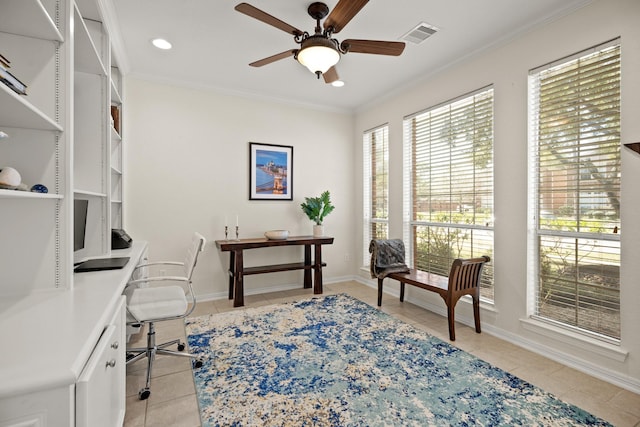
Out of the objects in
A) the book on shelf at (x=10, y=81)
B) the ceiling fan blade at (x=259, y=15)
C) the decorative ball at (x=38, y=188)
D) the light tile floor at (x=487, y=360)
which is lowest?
the light tile floor at (x=487, y=360)

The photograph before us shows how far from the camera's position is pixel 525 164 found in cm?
267

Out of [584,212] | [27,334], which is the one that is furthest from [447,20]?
[27,334]

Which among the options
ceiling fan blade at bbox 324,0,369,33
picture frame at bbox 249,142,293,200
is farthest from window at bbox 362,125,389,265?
ceiling fan blade at bbox 324,0,369,33

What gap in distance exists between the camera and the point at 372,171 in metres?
4.78

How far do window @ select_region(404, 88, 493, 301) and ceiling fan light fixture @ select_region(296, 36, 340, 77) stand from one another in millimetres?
1735

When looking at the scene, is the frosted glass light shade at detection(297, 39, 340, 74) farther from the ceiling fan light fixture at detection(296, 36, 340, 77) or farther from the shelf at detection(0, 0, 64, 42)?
the shelf at detection(0, 0, 64, 42)

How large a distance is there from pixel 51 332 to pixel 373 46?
2480 millimetres

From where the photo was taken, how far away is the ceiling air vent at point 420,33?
2639 millimetres

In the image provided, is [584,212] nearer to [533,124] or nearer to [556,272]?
[556,272]

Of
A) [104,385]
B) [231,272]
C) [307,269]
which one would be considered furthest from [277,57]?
[307,269]

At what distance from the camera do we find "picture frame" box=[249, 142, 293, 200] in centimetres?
424

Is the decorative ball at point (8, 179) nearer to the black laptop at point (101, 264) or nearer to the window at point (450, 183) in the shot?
the black laptop at point (101, 264)

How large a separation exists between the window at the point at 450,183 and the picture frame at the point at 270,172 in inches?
65.4

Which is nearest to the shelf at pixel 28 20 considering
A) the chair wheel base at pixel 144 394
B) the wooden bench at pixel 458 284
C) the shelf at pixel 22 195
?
the shelf at pixel 22 195
